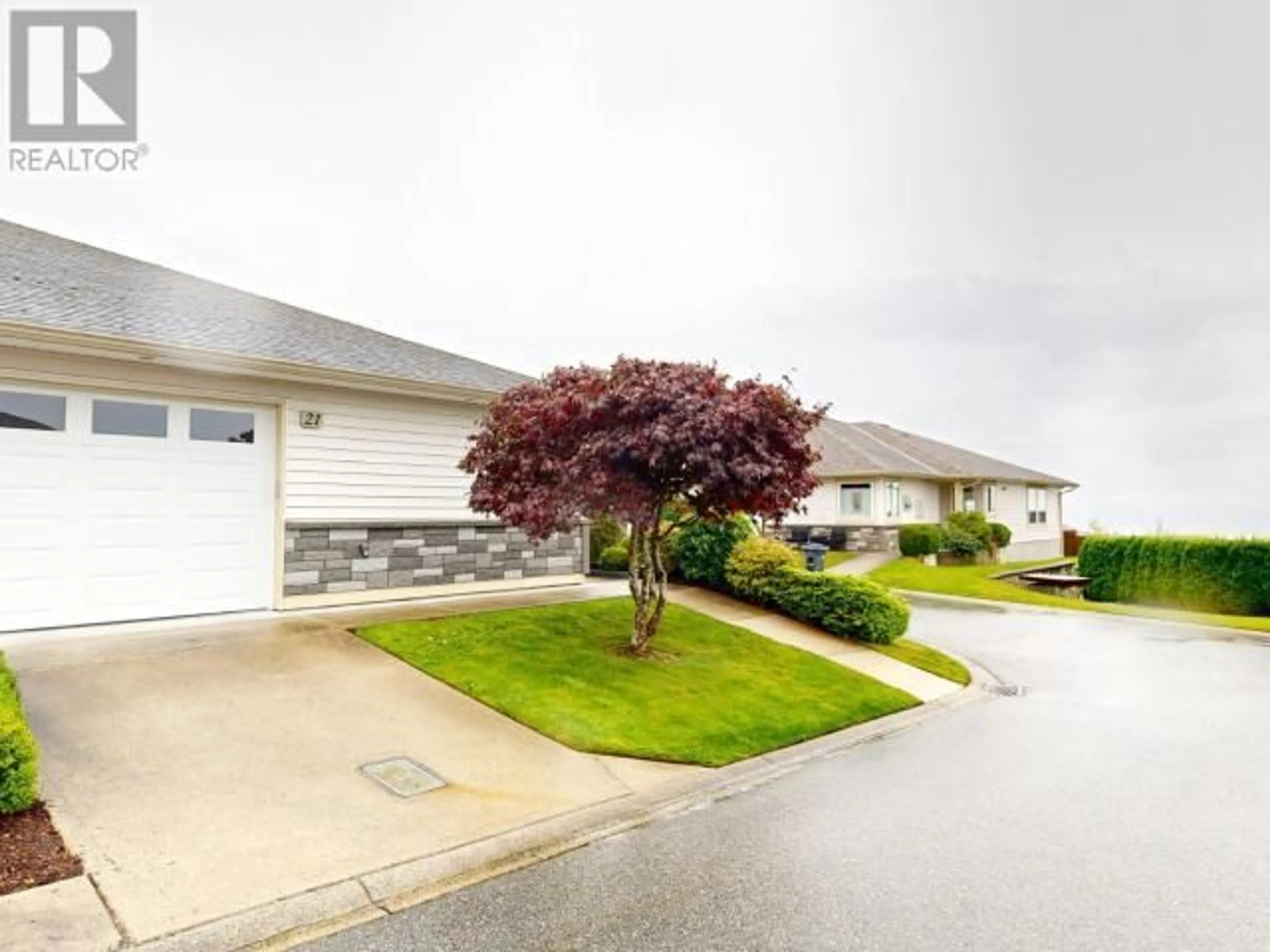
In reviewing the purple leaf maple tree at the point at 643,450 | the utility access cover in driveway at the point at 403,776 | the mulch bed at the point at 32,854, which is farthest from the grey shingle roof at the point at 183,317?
the utility access cover in driveway at the point at 403,776

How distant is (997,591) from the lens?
1973 cm

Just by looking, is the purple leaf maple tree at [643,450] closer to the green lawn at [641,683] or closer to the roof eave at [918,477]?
the green lawn at [641,683]

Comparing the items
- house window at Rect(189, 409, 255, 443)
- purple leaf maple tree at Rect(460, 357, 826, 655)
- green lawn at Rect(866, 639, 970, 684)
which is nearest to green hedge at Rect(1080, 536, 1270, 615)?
green lawn at Rect(866, 639, 970, 684)

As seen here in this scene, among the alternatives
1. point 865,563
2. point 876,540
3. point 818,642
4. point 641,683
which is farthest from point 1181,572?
point 641,683

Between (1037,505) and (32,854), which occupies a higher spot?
(1037,505)

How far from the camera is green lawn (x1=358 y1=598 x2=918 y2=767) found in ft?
21.1

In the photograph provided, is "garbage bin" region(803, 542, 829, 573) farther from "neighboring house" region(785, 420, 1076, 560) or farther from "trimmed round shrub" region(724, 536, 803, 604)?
"neighboring house" region(785, 420, 1076, 560)

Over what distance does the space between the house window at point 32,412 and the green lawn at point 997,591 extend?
1848 centimetres

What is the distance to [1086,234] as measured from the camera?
56.6ft

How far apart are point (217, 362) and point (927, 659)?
1004cm

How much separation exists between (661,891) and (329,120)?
578 inches

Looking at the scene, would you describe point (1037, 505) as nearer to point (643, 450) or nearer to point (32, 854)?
point (643, 450)

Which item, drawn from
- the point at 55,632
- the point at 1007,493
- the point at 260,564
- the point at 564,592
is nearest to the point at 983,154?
the point at 564,592

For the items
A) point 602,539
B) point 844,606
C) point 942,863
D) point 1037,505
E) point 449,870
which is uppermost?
point 1037,505
